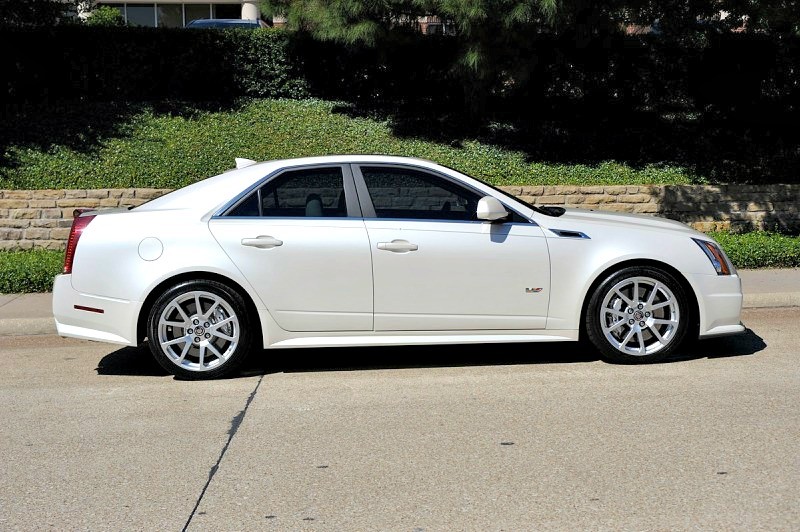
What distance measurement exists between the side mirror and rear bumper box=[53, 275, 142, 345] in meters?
2.50

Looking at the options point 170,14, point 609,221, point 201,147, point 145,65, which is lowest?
point 609,221

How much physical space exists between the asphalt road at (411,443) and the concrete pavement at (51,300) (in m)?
1.12

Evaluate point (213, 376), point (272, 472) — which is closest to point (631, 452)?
point (272, 472)

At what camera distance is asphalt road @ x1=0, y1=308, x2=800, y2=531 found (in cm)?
452

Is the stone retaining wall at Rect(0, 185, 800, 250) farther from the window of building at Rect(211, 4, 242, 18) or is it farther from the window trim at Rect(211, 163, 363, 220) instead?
the window of building at Rect(211, 4, 242, 18)

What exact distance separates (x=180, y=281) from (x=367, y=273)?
133 cm

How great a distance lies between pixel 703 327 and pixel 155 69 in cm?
1184

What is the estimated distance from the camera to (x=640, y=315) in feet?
23.6

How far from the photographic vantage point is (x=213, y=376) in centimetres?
705

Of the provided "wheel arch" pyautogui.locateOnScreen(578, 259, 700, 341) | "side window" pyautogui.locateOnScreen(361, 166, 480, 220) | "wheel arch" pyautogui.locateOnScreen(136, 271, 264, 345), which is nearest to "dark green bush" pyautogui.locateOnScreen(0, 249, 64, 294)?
"wheel arch" pyautogui.locateOnScreen(136, 271, 264, 345)

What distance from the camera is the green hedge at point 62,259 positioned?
1040 centimetres

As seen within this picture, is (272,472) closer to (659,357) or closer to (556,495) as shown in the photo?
(556,495)

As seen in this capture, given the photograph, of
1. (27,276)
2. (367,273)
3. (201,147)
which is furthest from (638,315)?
(201,147)

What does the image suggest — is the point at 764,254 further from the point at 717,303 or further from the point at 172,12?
the point at 172,12
